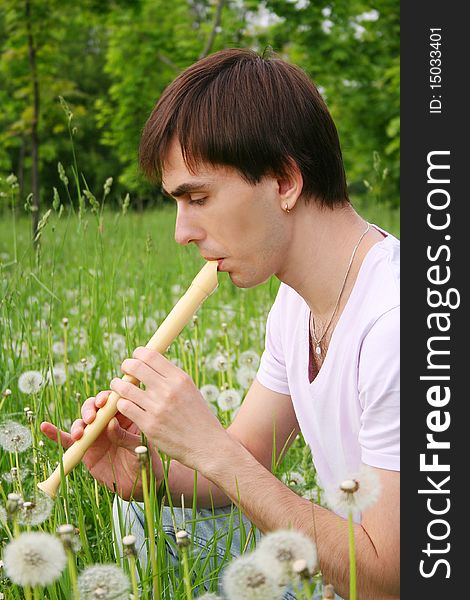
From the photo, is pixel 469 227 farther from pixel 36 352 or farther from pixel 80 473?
pixel 36 352

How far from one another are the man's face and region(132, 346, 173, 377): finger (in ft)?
0.95

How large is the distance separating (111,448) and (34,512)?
1.62 ft

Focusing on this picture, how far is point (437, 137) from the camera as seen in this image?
4.53ft

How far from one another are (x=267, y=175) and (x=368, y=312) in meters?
0.36

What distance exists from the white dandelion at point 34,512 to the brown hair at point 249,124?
0.71 metres

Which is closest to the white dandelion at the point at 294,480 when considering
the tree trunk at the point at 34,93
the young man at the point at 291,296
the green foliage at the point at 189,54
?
the young man at the point at 291,296

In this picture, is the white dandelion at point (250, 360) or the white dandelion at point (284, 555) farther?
the white dandelion at point (250, 360)

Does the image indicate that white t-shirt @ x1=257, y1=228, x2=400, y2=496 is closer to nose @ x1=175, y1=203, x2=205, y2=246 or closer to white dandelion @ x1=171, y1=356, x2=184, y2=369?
nose @ x1=175, y1=203, x2=205, y2=246

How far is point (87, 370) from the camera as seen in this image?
268 centimetres

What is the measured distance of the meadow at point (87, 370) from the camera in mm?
1645

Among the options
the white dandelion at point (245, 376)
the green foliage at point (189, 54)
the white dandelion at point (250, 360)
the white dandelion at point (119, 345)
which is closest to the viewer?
the white dandelion at point (245, 376)

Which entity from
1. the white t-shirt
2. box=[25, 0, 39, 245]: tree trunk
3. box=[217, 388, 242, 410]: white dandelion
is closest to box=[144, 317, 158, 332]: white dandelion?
box=[217, 388, 242, 410]: white dandelion

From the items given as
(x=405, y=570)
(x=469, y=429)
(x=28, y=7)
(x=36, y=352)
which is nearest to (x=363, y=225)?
(x=469, y=429)

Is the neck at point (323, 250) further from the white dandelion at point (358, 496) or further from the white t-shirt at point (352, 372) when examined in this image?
the white dandelion at point (358, 496)
